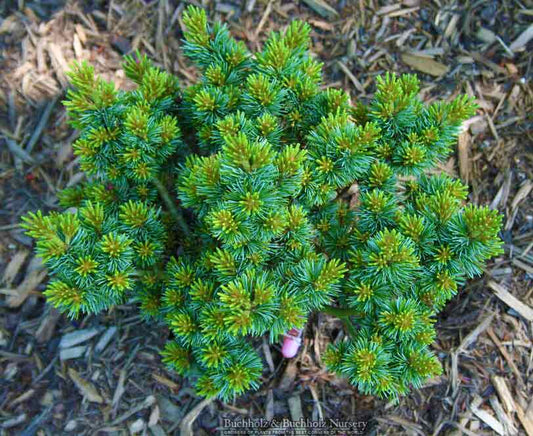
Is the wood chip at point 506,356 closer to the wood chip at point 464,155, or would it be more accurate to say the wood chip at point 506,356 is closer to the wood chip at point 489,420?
the wood chip at point 489,420

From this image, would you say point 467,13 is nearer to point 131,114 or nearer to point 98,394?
point 131,114

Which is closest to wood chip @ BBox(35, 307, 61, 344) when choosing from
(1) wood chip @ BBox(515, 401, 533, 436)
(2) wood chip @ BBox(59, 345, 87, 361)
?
(2) wood chip @ BBox(59, 345, 87, 361)

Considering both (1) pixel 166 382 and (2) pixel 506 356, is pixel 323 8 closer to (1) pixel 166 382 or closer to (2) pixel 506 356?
(2) pixel 506 356

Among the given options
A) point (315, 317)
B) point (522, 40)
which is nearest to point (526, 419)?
point (315, 317)

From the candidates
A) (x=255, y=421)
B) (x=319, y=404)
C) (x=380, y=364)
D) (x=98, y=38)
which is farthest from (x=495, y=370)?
(x=98, y=38)

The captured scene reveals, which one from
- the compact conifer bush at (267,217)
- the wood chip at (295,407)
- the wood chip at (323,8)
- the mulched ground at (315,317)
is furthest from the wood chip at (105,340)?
the wood chip at (323,8)

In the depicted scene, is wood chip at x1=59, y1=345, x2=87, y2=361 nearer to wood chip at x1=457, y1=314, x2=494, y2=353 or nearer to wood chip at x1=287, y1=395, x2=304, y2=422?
wood chip at x1=287, y1=395, x2=304, y2=422
